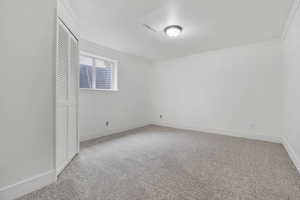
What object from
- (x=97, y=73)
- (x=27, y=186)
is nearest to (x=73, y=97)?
(x=27, y=186)

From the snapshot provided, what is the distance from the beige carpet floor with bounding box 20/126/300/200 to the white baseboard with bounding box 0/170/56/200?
0.22 feet

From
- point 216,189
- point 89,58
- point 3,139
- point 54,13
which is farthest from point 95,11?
point 216,189

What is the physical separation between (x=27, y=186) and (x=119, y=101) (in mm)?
2801

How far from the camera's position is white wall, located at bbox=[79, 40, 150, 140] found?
329 centimetres

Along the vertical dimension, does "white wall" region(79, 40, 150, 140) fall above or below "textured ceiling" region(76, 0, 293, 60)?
below

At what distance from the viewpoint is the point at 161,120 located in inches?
197

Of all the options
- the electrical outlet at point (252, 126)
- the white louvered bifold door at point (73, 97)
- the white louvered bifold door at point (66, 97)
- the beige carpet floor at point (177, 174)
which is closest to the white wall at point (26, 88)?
the white louvered bifold door at point (66, 97)

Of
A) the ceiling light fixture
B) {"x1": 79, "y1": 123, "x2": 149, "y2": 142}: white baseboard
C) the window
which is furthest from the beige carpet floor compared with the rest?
the ceiling light fixture

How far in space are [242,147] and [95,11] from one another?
11.9 ft

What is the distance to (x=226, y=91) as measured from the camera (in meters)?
3.70

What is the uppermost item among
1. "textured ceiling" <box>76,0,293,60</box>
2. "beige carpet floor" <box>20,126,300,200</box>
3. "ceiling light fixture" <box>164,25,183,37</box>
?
"textured ceiling" <box>76,0,293,60</box>

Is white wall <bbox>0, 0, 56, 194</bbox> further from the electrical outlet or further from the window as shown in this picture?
the electrical outlet

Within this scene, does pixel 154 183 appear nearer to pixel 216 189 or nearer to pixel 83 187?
pixel 216 189

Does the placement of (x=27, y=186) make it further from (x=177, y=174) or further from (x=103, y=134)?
(x=103, y=134)
